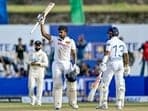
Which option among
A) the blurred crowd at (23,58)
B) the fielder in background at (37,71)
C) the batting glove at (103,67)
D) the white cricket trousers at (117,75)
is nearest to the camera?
the batting glove at (103,67)

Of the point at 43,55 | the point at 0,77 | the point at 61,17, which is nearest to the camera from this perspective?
the point at 43,55

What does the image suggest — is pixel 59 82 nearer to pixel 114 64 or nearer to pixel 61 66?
pixel 61 66

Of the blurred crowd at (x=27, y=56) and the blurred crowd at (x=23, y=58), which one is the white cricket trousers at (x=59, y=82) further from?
the blurred crowd at (x=23, y=58)

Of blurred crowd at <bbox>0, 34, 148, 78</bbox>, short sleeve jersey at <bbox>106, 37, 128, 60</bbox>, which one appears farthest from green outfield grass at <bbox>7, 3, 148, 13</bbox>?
short sleeve jersey at <bbox>106, 37, 128, 60</bbox>

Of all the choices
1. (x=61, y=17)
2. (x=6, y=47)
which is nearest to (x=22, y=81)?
(x=6, y=47)

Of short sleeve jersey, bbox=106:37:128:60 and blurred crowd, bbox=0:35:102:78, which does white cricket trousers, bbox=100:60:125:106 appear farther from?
blurred crowd, bbox=0:35:102:78

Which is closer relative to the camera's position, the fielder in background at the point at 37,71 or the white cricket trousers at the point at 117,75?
the white cricket trousers at the point at 117,75

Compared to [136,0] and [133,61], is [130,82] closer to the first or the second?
[133,61]

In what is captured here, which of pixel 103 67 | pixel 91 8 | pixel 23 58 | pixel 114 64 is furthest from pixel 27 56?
pixel 91 8

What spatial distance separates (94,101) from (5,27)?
672 centimetres

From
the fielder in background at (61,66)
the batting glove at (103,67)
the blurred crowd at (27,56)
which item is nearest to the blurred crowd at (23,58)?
the blurred crowd at (27,56)

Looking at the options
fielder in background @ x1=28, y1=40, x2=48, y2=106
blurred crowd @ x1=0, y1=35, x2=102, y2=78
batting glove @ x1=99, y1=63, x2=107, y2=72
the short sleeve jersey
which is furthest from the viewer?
blurred crowd @ x1=0, y1=35, x2=102, y2=78

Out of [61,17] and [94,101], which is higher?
[61,17]

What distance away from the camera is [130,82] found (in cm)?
3312
